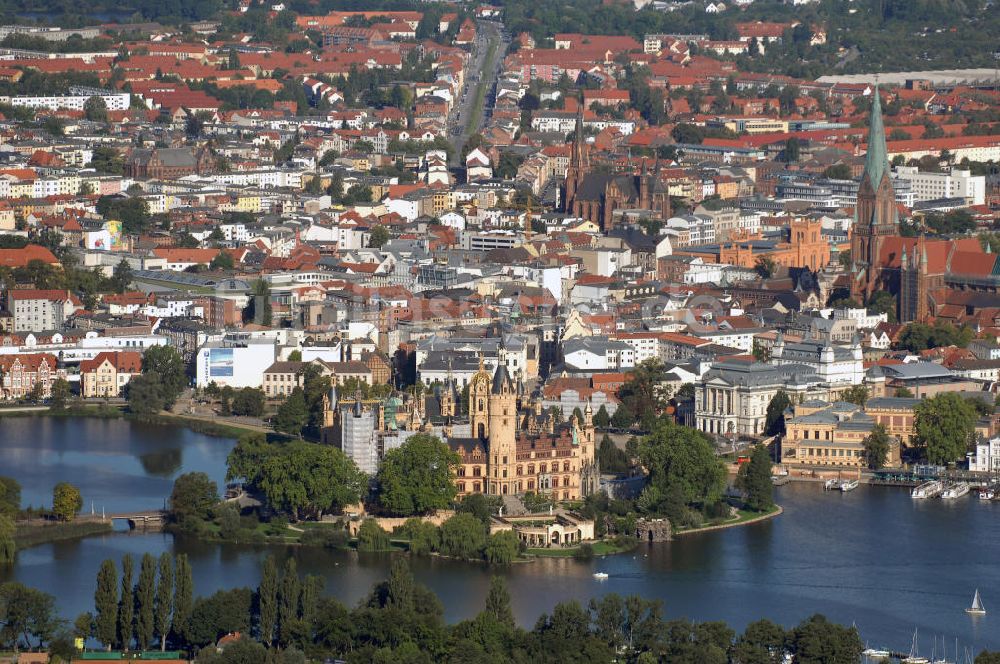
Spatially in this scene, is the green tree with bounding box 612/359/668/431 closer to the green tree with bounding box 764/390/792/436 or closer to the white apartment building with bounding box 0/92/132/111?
the green tree with bounding box 764/390/792/436

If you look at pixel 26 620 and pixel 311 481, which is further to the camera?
A: pixel 311 481

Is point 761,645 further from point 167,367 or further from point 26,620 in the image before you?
point 167,367

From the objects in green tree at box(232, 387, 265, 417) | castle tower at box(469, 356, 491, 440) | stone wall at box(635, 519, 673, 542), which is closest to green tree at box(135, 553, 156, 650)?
stone wall at box(635, 519, 673, 542)


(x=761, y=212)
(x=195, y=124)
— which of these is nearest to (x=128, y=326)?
(x=761, y=212)

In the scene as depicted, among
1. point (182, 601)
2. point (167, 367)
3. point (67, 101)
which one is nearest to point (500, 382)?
point (182, 601)

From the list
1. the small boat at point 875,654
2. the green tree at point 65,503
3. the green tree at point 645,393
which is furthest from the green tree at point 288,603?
the green tree at point 645,393
